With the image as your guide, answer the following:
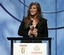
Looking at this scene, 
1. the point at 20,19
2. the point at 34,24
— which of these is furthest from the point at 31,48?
the point at 20,19

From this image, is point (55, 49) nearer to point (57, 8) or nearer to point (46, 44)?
point (57, 8)

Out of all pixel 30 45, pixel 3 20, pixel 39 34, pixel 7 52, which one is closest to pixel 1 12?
pixel 3 20

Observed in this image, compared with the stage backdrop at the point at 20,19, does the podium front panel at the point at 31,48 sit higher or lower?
lower

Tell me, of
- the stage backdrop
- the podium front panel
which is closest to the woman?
the podium front panel

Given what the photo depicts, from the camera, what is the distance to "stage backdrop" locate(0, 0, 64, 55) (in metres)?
3.03

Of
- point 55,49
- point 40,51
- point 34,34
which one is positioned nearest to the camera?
point 40,51

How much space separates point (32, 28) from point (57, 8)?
1315 mm

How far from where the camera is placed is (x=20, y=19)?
3.06 m

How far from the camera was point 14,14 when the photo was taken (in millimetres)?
3080

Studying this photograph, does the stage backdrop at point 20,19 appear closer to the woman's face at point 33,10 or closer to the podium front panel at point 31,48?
the woman's face at point 33,10

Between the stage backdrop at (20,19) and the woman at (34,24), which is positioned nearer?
the woman at (34,24)

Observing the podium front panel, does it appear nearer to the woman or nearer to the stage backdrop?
the woman

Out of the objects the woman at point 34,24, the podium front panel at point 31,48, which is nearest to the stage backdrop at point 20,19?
the woman at point 34,24

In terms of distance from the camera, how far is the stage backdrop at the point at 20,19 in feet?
9.95
